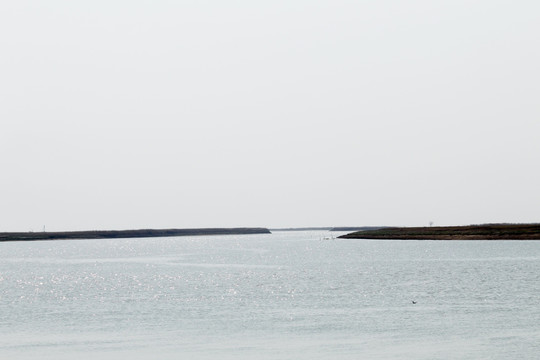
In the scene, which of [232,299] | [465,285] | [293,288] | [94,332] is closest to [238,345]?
[94,332]

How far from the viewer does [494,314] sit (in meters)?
52.5

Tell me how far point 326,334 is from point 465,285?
1417 inches

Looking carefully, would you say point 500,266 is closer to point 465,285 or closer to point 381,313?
point 465,285

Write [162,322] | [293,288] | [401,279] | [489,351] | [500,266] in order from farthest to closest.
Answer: [500,266], [401,279], [293,288], [162,322], [489,351]

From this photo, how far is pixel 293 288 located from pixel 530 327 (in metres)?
33.4

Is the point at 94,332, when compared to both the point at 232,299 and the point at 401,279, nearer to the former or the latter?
the point at 232,299

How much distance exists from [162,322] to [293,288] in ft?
89.8

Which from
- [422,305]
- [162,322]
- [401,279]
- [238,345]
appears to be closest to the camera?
[238,345]

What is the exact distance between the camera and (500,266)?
108m

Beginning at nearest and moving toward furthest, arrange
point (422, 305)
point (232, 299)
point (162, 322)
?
point (162, 322) < point (422, 305) < point (232, 299)

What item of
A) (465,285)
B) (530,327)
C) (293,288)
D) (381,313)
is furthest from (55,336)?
(465,285)

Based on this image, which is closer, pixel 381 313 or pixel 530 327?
pixel 530 327

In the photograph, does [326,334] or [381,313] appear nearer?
[326,334]

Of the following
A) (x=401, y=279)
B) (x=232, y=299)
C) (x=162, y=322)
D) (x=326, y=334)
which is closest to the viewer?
(x=326, y=334)
